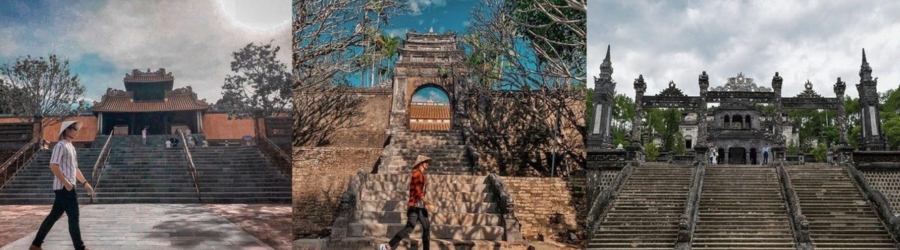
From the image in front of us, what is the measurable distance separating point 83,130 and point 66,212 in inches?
38.0

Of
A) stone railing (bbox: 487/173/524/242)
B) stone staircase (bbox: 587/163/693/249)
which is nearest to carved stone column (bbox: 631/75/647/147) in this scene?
stone staircase (bbox: 587/163/693/249)

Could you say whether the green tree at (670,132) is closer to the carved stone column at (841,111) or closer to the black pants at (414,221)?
the carved stone column at (841,111)

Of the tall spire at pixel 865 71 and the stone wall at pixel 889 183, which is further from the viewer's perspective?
the tall spire at pixel 865 71

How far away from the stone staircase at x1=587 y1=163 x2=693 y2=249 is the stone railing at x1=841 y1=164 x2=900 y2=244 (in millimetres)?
4086

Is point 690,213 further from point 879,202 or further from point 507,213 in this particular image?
point 507,213

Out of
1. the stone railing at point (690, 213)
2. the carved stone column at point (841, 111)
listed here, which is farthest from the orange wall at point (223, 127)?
the carved stone column at point (841, 111)

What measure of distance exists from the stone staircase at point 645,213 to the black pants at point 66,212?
8.49 m

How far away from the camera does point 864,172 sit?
61.8 feet

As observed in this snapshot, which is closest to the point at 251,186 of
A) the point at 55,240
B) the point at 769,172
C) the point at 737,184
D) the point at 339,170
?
the point at 339,170

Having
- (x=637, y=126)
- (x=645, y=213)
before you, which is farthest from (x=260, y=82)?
(x=637, y=126)

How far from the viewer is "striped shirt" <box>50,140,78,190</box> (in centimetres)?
419

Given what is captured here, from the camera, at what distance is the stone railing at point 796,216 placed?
14.4m

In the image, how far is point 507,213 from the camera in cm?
603

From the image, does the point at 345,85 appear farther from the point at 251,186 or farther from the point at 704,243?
the point at 704,243
